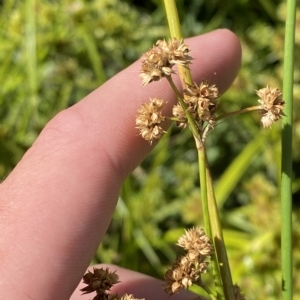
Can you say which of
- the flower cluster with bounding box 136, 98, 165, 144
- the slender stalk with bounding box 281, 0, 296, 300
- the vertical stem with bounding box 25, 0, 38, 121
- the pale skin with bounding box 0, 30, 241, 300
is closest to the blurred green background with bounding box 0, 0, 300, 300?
the vertical stem with bounding box 25, 0, 38, 121

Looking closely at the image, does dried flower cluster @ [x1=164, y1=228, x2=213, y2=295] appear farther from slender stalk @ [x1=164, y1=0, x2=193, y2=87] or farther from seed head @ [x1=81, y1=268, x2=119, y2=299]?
slender stalk @ [x1=164, y1=0, x2=193, y2=87]

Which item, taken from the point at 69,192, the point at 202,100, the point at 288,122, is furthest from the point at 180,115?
the point at 69,192

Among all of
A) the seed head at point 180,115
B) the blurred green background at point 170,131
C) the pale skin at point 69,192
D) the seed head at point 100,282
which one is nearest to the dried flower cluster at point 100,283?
the seed head at point 100,282

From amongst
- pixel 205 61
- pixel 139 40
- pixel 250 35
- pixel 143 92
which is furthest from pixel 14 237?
pixel 250 35

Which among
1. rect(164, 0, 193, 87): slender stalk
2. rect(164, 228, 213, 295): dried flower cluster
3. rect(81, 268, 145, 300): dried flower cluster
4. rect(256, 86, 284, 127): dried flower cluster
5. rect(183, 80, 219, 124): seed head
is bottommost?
rect(81, 268, 145, 300): dried flower cluster

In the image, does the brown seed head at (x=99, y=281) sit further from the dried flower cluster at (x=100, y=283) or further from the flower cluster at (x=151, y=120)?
the flower cluster at (x=151, y=120)

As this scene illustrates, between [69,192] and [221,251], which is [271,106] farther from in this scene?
[69,192]
